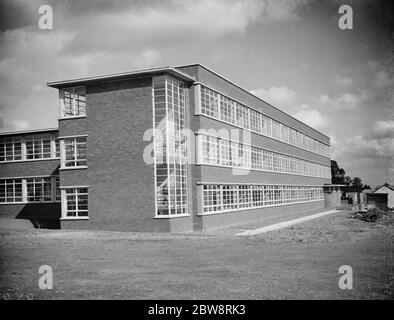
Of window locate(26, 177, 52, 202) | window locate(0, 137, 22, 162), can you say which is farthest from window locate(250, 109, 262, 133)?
window locate(0, 137, 22, 162)

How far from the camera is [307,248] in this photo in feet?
55.3

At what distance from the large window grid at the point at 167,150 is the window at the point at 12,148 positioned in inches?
721

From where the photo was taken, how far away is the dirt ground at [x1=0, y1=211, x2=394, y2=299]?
31.2 ft

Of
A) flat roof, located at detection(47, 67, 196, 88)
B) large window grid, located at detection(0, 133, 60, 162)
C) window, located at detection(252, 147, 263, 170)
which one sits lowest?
window, located at detection(252, 147, 263, 170)

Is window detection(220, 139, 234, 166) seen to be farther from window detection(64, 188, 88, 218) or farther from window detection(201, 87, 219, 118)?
window detection(64, 188, 88, 218)

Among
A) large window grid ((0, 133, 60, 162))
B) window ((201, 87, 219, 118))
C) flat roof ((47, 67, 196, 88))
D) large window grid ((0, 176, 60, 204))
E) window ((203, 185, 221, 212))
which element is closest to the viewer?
flat roof ((47, 67, 196, 88))

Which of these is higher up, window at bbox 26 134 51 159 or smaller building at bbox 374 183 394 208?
window at bbox 26 134 51 159

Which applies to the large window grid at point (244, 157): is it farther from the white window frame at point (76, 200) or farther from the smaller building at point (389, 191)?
the smaller building at point (389, 191)

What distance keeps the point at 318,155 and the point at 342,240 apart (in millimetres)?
49083

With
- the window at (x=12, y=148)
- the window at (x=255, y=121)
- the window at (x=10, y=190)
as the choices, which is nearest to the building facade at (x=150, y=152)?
the window at (x=255, y=121)

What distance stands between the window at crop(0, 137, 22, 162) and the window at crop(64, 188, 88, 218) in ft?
43.5

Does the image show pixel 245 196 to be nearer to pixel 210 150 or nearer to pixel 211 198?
pixel 211 198
